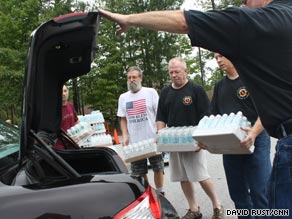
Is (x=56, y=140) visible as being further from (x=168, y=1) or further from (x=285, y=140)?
(x=168, y=1)

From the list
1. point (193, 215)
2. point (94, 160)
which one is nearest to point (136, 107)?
point (193, 215)

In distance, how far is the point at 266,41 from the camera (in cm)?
217

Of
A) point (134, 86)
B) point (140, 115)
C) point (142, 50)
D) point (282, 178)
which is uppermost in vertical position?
point (142, 50)

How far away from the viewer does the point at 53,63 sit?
286 centimetres

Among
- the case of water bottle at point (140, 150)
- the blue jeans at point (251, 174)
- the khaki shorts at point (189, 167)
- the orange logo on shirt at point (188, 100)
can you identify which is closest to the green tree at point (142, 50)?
the case of water bottle at point (140, 150)

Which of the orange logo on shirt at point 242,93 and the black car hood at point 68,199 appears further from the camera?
the orange logo on shirt at point 242,93

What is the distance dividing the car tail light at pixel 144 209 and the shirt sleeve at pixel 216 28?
2.97 feet

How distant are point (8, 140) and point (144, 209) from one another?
117 cm

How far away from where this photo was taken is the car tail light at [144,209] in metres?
1.86

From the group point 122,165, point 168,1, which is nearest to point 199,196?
point 122,165

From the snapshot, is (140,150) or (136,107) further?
(136,107)

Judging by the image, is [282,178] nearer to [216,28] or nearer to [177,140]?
[216,28]

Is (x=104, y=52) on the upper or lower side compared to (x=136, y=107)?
upper

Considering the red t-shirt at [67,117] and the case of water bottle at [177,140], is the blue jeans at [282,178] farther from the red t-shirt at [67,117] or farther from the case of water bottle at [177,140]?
the red t-shirt at [67,117]
